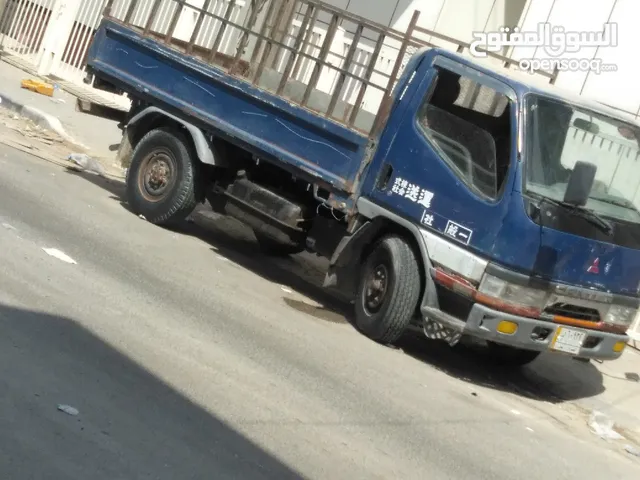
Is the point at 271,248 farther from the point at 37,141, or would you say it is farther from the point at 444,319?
the point at 37,141

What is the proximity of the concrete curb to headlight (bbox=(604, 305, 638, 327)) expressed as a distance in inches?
316

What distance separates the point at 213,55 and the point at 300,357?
394 centimetres

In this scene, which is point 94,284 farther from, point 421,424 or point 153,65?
point 153,65

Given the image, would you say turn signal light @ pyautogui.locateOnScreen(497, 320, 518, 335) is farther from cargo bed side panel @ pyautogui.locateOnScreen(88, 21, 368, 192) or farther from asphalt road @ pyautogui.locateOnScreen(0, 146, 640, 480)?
cargo bed side panel @ pyautogui.locateOnScreen(88, 21, 368, 192)

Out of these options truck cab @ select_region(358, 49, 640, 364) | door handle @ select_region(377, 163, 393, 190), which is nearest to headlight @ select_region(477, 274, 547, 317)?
truck cab @ select_region(358, 49, 640, 364)

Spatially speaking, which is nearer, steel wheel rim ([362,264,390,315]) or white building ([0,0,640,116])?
steel wheel rim ([362,264,390,315])

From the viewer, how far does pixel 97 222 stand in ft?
32.8

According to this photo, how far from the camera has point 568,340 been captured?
8.25 metres

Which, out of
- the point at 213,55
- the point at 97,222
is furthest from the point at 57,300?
the point at 213,55

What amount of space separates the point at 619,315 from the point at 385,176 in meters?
2.22

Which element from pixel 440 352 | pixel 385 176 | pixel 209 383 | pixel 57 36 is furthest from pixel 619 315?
pixel 57 36

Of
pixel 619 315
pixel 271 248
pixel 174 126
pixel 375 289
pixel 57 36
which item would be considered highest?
pixel 57 36

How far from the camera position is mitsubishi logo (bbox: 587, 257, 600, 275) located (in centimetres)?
816

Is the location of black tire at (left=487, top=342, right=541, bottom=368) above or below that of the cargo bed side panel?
below
